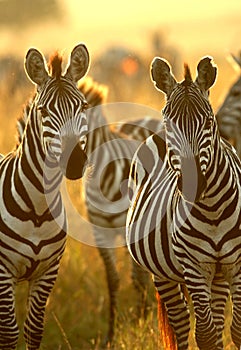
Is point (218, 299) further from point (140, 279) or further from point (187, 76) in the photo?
point (140, 279)

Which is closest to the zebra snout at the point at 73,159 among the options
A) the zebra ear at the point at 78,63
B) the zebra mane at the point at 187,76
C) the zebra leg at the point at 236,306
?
the zebra ear at the point at 78,63

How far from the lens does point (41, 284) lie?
562 centimetres

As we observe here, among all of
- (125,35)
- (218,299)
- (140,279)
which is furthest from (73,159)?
(125,35)

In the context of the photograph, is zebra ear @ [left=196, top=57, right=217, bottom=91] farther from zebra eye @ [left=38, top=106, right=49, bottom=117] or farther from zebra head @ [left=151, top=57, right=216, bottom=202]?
zebra eye @ [left=38, top=106, right=49, bottom=117]

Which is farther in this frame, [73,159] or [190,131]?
[73,159]

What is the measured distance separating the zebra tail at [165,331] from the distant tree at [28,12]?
26.3 m

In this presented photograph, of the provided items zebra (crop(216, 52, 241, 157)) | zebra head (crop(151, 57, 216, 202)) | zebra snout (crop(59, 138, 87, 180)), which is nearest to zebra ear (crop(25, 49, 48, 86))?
zebra snout (crop(59, 138, 87, 180))

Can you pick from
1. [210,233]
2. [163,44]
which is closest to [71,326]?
[210,233]

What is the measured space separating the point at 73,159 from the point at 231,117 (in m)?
4.47

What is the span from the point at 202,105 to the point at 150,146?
1.32 m

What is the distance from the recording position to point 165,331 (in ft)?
19.1

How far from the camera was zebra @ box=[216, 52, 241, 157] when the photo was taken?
9062mm

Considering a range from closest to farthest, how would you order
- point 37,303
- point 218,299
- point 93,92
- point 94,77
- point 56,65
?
point 56,65 → point 218,299 → point 37,303 → point 93,92 → point 94,77

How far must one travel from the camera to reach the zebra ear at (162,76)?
502 cm
